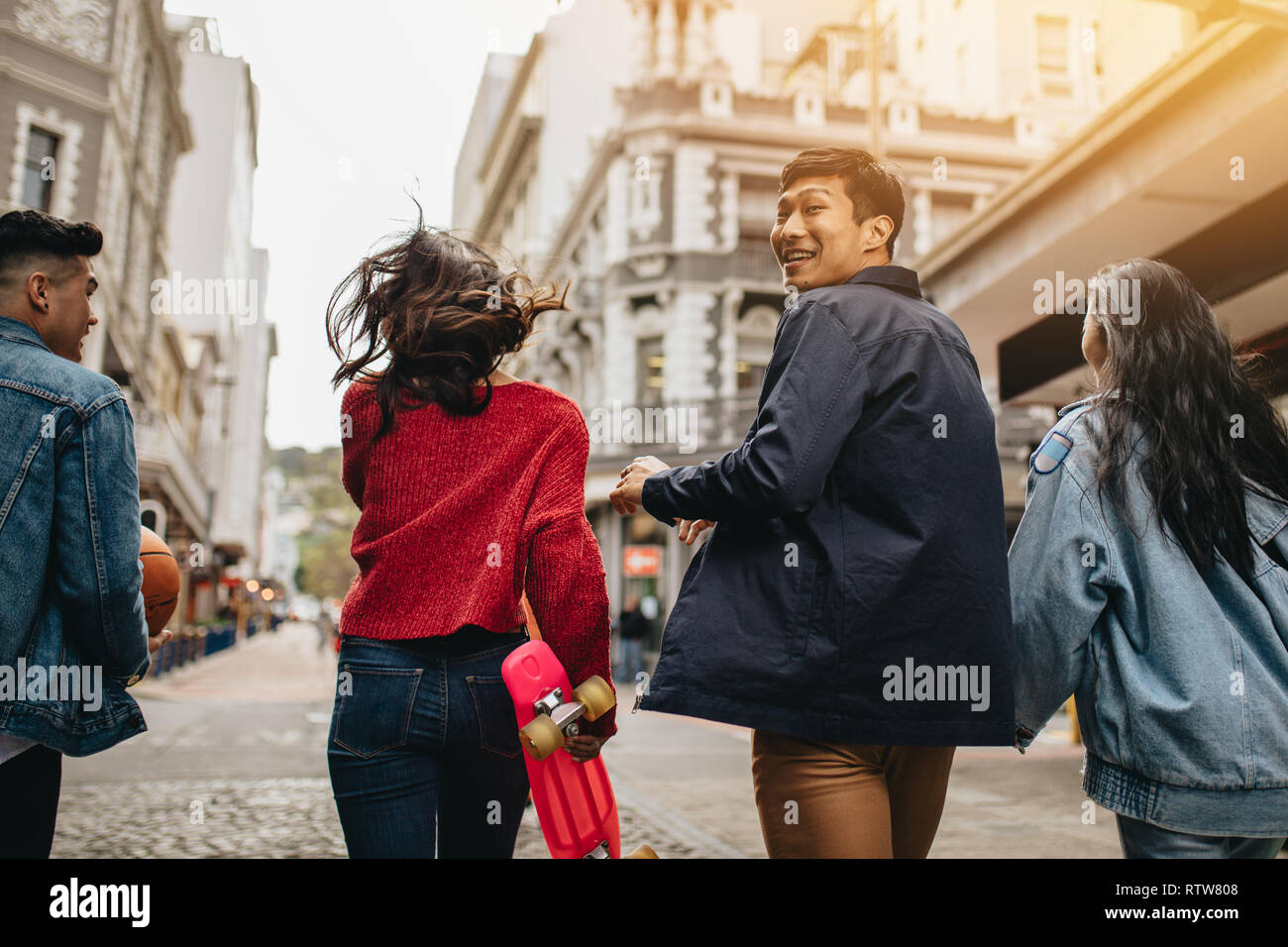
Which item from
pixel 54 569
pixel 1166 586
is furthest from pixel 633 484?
pixel 54 569

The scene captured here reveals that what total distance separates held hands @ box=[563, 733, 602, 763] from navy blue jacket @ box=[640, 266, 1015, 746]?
0.17 meters

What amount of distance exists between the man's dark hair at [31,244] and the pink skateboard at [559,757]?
4.54 ft

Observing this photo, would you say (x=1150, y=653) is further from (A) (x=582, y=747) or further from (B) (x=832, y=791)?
(A) (x=582, y=747)

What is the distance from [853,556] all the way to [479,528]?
0.78 m

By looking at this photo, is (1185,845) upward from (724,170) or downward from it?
downward

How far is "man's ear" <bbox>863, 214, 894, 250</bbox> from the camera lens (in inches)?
92.0

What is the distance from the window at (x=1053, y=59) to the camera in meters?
27.8

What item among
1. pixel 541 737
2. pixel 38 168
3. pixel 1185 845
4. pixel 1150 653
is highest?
pixel 38 168

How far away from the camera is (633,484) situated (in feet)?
7.43

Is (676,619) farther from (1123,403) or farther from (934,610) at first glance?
(1123,403)

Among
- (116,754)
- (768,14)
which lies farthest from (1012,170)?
(116,754)

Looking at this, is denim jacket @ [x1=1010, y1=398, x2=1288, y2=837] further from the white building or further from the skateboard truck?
the white building
